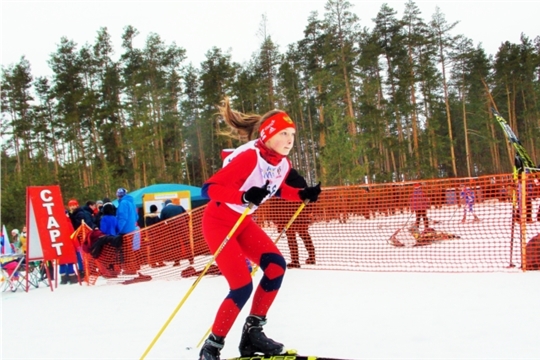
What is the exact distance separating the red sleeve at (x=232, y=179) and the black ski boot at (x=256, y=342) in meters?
0.82

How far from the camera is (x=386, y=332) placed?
3287 mm

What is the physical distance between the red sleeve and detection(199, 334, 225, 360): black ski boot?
879mm

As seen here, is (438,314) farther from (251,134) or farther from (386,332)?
(251,134)

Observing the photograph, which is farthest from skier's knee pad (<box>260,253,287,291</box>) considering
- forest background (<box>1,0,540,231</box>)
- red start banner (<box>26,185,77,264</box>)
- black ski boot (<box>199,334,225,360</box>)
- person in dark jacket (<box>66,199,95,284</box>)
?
forest background (<box>1,0,540,231</box>)

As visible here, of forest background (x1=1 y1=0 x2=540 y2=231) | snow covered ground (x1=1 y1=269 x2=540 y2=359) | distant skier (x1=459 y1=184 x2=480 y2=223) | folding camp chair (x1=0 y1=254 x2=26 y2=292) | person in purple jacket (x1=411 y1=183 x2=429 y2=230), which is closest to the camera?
snow covered ground (x1=1 y1=269 x2=540 y2=359)

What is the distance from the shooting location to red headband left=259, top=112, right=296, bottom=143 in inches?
114

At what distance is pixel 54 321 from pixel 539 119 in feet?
138

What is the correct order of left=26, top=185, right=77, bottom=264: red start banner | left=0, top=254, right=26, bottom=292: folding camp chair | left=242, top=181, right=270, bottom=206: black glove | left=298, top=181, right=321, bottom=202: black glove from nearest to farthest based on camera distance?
left=242, top=181, right=270, bottom=206: black glove → left=298, top=181, right=321, bottom=202: black glove → left=26, top=185, right=77, bottom=264: red start banner → left=0, top=254, right=26, bottom=292: folding camp chair

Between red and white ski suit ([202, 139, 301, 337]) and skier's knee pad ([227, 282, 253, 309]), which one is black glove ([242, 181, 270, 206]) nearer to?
red and white ski suit ([202, 139, 301, 337])

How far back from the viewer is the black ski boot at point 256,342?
272 centimetres

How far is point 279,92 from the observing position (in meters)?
34.9

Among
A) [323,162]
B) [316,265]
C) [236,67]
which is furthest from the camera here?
[236,67]

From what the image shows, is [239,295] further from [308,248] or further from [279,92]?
[279,92]

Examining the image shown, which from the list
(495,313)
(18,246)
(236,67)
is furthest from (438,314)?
(236,67)
